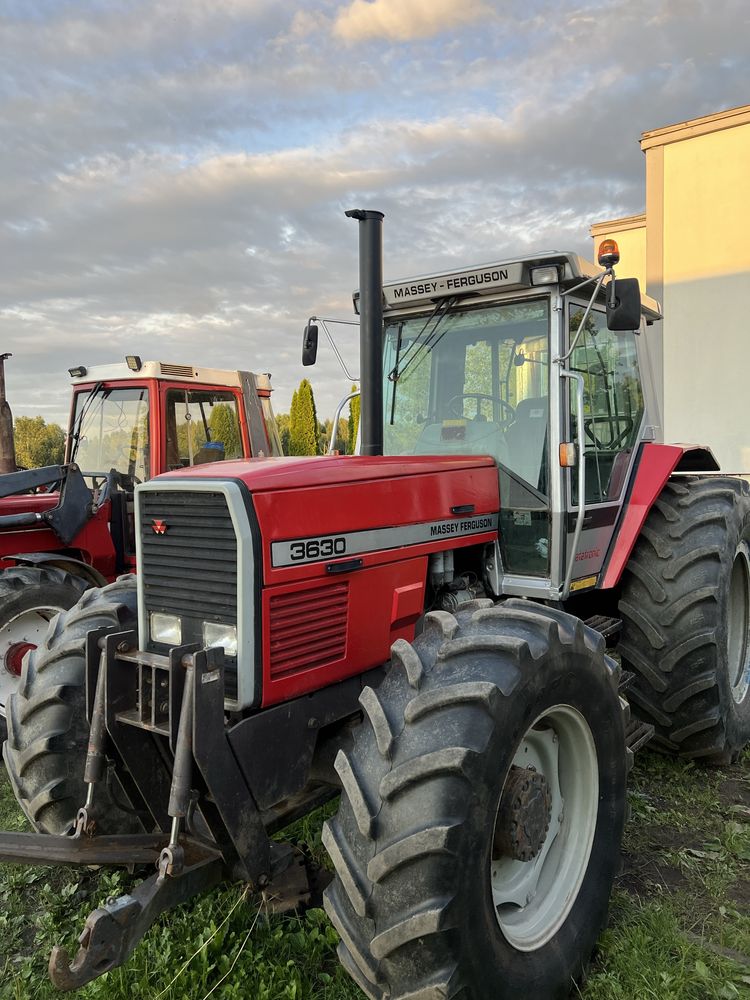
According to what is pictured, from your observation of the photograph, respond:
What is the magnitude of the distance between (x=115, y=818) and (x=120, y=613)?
A: 2.38 feet

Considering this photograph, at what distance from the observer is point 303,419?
68.9 feet

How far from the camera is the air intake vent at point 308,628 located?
237 cm

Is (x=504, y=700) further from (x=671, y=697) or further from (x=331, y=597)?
(x=671, y=697)

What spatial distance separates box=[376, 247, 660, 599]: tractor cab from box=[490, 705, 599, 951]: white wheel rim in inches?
36.8

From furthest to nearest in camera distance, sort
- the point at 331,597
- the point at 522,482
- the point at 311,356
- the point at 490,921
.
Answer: the point at 311,356
the point at 522,482
the point at 331,597
the point at 490,921

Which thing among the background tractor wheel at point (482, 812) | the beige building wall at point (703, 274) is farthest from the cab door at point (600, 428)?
the beige building wall at point (703, 274)

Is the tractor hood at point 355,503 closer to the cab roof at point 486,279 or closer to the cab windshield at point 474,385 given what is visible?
the cab windshield at point 474,385

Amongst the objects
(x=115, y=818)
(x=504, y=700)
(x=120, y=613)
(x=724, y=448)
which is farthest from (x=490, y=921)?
(x=724, y=448)

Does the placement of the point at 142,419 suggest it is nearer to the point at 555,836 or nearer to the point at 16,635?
the point at 16,635

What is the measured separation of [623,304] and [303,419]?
60.0 ft

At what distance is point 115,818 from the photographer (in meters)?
2.70

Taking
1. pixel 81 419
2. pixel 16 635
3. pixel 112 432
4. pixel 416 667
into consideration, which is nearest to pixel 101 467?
pixel 112 432

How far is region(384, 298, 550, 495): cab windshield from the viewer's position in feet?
11.2

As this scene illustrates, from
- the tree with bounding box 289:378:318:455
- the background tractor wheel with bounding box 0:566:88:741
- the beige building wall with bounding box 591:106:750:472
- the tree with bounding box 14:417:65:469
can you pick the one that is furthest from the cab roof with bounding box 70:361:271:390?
the tree with bounding box 14:417:65:469
